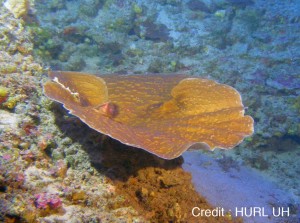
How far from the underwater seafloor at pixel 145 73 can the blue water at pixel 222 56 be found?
0.04 m

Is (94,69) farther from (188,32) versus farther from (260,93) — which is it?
(260,93)

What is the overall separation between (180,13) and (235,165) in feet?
25.3

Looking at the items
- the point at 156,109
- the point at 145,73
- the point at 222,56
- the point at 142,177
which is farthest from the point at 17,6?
the point at 222,56

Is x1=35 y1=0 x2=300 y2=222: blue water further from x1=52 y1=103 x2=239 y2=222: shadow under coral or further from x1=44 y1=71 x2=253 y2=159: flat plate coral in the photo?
x1=44 y1=71 x2=253 y2=159: flat plate coral

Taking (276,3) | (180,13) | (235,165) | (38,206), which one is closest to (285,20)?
(276,3)

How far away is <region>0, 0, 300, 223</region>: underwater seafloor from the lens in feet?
8.04

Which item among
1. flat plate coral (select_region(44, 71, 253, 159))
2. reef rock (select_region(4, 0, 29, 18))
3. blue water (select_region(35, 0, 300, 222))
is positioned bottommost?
blue water (select_region(35, 0, 300, 222))

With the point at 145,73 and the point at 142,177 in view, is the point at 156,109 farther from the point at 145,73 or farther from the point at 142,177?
the point at 145,73

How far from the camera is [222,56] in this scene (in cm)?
838

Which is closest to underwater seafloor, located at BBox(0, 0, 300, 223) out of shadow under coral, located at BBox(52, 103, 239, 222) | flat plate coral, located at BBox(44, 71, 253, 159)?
shadow under coral, located at BBox(52, 103, 239, 222)

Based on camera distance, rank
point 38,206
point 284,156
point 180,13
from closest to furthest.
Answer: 1. point 38,206
2. point 284,156
3. point 180,13

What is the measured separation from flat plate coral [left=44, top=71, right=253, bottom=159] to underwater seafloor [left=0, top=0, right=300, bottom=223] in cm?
34

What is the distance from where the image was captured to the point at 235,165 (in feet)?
19.3

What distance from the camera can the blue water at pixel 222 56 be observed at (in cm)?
525
